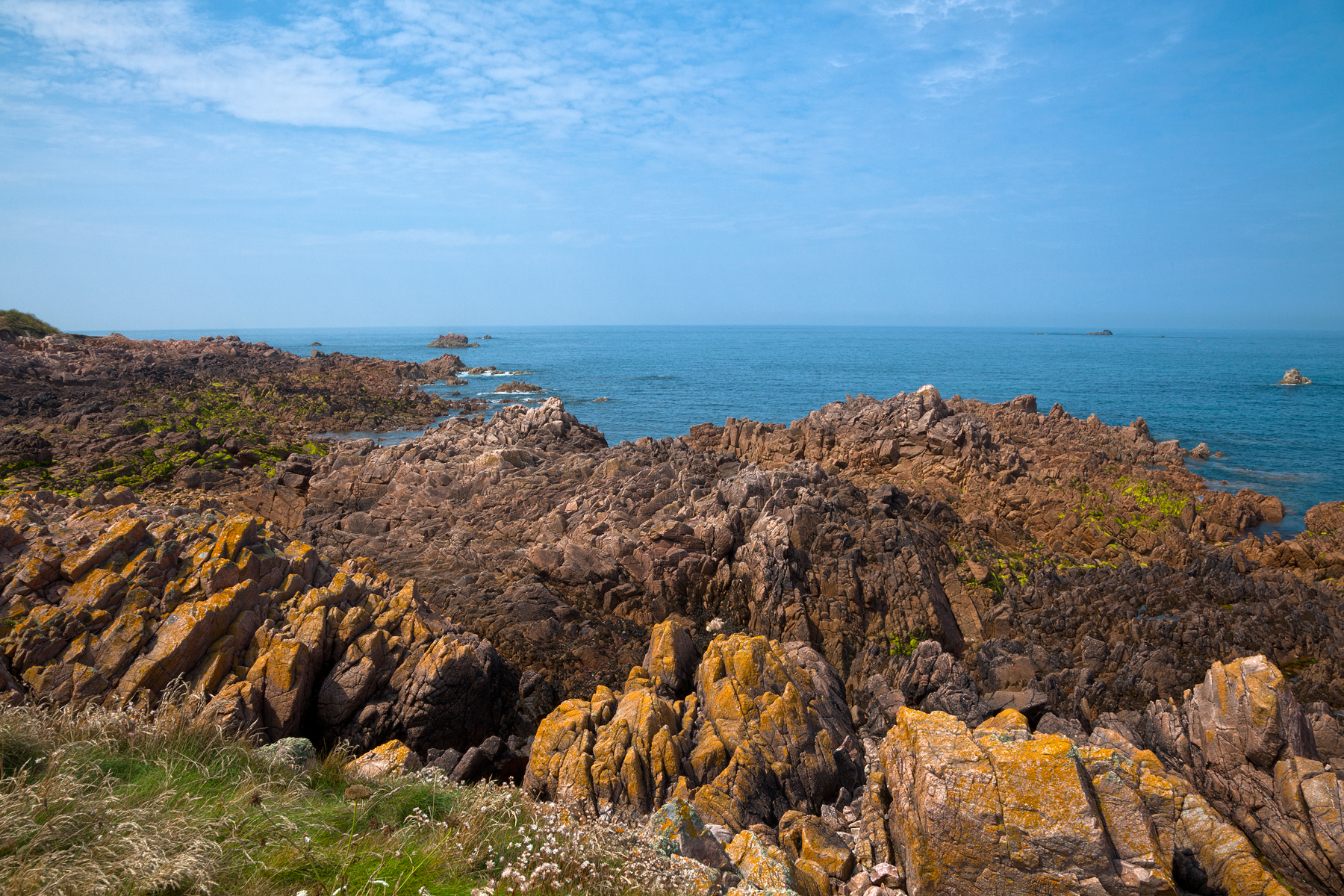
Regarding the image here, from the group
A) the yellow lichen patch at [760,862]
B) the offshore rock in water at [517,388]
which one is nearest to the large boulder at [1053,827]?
the yellow lichen patch at [760,862]

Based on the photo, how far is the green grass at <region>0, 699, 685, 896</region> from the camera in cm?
478

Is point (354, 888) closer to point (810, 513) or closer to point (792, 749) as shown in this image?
point (792, 749)

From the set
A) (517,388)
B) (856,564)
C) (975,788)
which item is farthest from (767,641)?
(517,388)

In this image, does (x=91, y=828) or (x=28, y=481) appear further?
(x=28, y=481)

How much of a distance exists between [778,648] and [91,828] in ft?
34.1

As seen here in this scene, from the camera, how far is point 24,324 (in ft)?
308

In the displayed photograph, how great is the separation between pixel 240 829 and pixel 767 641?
29.9ft

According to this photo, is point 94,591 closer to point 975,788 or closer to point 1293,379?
point 975,788

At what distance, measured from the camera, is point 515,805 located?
7480 millimetres


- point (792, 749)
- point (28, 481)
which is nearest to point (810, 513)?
point (792, 749)

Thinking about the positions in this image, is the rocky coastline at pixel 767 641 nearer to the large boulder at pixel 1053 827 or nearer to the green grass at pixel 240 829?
the large boulder at pixel 1053 827

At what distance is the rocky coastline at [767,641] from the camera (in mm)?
8078

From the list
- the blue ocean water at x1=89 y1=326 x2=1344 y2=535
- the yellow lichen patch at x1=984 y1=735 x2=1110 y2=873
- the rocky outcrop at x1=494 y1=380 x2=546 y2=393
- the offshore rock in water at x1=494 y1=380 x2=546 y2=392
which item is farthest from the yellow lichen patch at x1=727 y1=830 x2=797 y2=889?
the offshore rock in water at x1=494 y1=380 x2=546 y2=392

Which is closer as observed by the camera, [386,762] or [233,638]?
[386,762]
